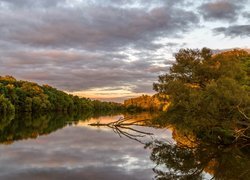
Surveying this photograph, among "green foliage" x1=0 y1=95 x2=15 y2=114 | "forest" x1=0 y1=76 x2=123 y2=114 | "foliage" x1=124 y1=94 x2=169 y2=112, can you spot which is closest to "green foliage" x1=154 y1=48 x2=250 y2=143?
"green foliage" x1=0 y1=95 x2=15 y2=114

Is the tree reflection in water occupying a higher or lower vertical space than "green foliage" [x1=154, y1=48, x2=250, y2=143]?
lower

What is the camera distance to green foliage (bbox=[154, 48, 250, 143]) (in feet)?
76.8

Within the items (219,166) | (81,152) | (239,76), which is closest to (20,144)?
(81,152)

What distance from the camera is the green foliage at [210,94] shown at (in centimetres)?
2342

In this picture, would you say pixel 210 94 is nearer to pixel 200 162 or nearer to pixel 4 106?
pixel 200 162

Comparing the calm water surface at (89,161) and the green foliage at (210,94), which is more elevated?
the green foliage at (210,94)

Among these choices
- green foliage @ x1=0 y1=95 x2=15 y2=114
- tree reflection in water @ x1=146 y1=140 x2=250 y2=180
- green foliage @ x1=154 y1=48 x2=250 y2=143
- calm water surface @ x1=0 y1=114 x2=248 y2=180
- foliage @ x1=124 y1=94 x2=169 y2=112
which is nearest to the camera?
calm water surface @ x1=0 y1=114 x2=248 y2=180

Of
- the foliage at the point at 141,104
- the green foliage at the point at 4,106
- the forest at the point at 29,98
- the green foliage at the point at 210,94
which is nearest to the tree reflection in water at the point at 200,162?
the green foliage at the point at 210,94

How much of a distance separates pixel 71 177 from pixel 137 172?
3.08 metres

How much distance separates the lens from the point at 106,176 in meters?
15.7

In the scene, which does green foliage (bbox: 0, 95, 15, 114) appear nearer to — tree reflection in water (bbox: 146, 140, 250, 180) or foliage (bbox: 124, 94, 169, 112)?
tree reflection in water (bbox: 146, 140, 250, 180)

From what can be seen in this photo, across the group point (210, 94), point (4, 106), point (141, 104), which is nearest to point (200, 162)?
point (210, 94)

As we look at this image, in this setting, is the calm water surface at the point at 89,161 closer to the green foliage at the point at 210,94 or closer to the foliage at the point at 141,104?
the green foliage at the point at 210,94

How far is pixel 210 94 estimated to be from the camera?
23922mm
